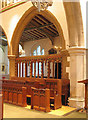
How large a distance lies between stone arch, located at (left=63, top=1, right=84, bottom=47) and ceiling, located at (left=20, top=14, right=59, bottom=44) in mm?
4716

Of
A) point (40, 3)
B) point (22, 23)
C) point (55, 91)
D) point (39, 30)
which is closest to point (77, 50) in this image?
point (55, 91)

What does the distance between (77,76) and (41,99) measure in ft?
4.27

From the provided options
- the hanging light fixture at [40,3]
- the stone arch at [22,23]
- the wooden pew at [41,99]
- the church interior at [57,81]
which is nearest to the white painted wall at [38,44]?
the stone arch at [22,23]

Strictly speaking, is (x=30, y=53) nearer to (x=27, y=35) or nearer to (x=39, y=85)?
(x=27, y=35)

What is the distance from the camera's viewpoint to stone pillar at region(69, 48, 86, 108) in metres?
4.46

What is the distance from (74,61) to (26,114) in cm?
206

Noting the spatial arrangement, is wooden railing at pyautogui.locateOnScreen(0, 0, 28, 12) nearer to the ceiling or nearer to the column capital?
the ceiling

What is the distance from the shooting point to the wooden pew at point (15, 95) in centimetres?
451

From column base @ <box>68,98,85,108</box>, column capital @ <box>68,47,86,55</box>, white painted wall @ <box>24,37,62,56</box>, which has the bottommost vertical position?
column base @ <box>68,98,85,108</box>

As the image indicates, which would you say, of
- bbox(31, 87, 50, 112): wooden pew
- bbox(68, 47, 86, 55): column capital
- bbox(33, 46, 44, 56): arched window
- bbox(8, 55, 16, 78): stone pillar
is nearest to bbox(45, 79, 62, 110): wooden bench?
bbox(31, 87, 50, 112): wooden pew

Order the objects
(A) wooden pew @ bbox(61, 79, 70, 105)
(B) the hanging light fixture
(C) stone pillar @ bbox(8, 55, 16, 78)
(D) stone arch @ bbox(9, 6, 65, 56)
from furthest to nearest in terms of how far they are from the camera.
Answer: (C) stone pillar @ bbox(8, 55, 16, 78)
(D) stone arch @ bbox(9, 6, 65, 56)
(A) wooden pew @ bbox(61, 79, 70, 105)
(B) the hanging light fixture

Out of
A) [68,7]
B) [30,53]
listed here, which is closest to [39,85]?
[68,7]

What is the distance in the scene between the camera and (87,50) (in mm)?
4555

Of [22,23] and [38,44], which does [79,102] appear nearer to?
[22,23]
